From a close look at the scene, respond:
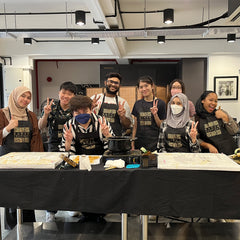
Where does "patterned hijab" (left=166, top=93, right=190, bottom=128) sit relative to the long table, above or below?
above

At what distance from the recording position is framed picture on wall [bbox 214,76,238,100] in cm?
567

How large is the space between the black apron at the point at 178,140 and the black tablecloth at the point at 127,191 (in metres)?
0.77

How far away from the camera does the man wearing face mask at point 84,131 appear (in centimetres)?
198

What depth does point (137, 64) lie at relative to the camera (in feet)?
22.1

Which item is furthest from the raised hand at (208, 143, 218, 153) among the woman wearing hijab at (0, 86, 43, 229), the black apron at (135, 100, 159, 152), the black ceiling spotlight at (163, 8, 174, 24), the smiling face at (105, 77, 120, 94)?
the black ceiling spotlight at (163, 8, 174, 24)

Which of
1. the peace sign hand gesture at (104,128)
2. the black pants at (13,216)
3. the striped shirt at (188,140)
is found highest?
the peace sign hand gesture at (104,128)

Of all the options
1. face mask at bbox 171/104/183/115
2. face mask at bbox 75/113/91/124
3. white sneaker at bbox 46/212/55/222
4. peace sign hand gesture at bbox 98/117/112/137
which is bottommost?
white sneaker at bbox 46/212/55/222

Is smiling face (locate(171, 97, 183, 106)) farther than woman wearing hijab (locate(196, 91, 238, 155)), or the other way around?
woman wearing hijab (locate(196, 91, 238, 155))

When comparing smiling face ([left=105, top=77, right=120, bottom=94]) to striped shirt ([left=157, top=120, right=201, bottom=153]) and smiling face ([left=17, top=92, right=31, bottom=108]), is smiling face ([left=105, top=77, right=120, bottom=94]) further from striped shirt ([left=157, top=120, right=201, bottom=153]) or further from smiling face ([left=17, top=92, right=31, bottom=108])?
smiling face ([left=17, top=92, right=31, bottom=108])

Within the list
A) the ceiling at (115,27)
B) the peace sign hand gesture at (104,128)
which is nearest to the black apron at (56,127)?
the peace sign hand gesture at (104,128)

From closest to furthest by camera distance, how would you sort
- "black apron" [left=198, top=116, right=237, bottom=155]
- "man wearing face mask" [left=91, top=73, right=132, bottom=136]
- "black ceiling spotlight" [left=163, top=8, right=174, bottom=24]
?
"black apron" [left=198, top=116, right=237, bottom=155] → "man wearing face mask" [left=91, top=73, right=132, bottom=136] → "black ceiling spotlight" [left=163, top=8, right=174, bottom=24]

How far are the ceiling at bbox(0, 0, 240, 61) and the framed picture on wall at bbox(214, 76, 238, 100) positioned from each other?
65 cm

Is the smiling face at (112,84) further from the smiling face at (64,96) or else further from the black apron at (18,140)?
the black apron at (18,140)

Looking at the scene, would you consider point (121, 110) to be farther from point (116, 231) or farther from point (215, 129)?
point (116, 231)
